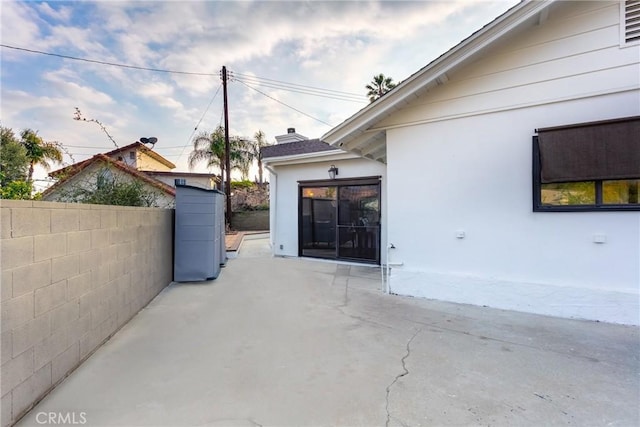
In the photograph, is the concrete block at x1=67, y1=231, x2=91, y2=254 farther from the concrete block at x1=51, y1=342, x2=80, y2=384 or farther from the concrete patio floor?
the concrete patio floor

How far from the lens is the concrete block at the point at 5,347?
6.06 feet

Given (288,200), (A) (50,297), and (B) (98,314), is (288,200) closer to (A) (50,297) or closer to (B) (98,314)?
(B) (98,314)

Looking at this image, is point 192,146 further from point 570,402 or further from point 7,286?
point 570,402

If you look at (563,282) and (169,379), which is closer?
(169,379)

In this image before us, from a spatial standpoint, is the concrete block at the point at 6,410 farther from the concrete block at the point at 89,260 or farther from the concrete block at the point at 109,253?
the concrete block at the point at 109,253

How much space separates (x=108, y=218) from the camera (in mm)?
3537

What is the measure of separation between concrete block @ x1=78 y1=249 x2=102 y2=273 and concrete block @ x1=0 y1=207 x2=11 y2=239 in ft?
3.25

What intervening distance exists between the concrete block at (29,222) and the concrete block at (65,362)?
3.29 feet

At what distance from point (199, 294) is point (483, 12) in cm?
765

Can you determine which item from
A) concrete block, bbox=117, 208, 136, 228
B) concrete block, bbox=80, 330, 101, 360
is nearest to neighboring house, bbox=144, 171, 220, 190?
concrete block, bbox=117, 208, 136, 228

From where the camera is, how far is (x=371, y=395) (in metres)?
2.38

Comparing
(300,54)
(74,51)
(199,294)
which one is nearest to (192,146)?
(74,51)

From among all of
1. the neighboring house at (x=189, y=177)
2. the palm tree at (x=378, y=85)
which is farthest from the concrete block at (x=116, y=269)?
the palm tree at (x=378, y=85)

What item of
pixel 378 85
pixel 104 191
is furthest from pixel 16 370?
pixel 378 85
